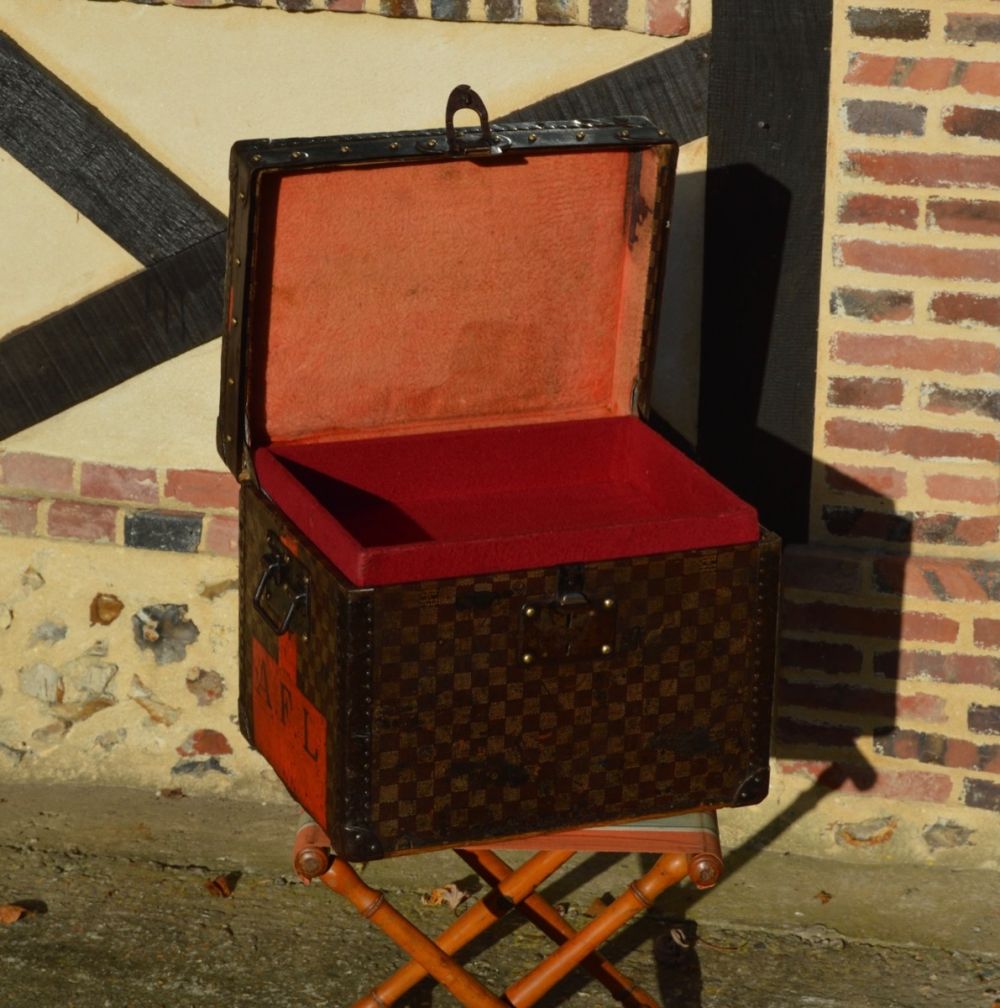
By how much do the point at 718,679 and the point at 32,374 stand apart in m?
1.74

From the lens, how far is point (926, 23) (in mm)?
3582

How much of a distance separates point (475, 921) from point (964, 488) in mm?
1344

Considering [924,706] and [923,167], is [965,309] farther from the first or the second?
[924,706]

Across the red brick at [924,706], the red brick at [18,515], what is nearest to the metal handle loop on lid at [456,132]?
the red brick at [18,515]

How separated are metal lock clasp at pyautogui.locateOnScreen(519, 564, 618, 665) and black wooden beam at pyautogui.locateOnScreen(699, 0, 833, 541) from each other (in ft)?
3.45

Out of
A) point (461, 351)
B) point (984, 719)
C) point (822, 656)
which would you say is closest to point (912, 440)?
point (822, 656)

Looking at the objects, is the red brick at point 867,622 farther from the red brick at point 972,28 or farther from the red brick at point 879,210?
the red brick at point 972,28

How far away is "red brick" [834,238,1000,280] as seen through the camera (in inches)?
145

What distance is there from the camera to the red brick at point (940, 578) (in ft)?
12.7

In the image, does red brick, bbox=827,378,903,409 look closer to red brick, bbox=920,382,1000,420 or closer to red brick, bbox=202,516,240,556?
red brick, bbox=920,382,1000,420

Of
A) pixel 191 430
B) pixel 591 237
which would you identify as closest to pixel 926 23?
pixel 591 237

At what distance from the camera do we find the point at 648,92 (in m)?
3.69

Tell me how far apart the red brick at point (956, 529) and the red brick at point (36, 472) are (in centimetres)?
183

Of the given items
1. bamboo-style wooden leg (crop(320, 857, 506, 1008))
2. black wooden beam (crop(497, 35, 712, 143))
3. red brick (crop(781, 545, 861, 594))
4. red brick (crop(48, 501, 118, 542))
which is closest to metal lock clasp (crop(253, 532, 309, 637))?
bamboo-style wooden leg (crop(320, 857, 506, 1008))
